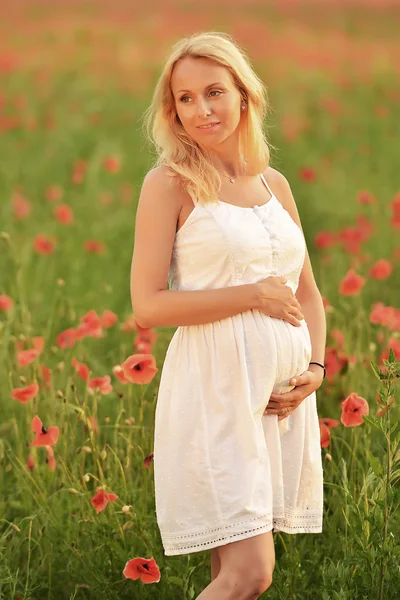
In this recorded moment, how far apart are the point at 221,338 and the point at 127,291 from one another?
278 centimetres

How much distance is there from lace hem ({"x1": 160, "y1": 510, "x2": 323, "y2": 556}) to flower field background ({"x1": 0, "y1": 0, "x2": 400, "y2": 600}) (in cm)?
11

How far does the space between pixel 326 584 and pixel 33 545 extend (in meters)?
0.99

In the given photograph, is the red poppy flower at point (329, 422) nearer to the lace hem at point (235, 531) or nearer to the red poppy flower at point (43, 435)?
the lace hem at point (235, 531)

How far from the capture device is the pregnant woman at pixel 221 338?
2369 mm

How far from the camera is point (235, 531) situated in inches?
92.2

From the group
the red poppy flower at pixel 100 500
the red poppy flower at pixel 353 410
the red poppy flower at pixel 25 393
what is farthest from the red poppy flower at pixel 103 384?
the red poppy flower at pixel 353 410

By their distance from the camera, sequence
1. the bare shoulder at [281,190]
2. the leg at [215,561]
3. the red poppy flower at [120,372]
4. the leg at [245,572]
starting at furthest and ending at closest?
the red poppy flower at [120,372], the bare shoulder at [281,190], the leg at [215,561], the leg at [245,572]

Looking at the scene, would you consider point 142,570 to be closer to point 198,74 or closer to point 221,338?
point 221,338

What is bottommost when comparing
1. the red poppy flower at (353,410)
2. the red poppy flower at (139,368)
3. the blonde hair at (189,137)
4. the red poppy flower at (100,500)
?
the red poppy flower at (100,500)

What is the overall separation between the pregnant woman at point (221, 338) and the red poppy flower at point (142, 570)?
0.50 ft

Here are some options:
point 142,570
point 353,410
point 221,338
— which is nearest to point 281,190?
point 221,338

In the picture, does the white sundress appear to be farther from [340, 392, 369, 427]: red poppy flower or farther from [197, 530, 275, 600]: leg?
[340, 392, 369, 427]: red poppy flower

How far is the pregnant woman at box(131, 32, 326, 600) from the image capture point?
2.37 meters

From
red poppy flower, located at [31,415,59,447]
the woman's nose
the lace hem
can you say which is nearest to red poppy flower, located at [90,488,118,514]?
red poppy flower, located at [31,415,59,447]
